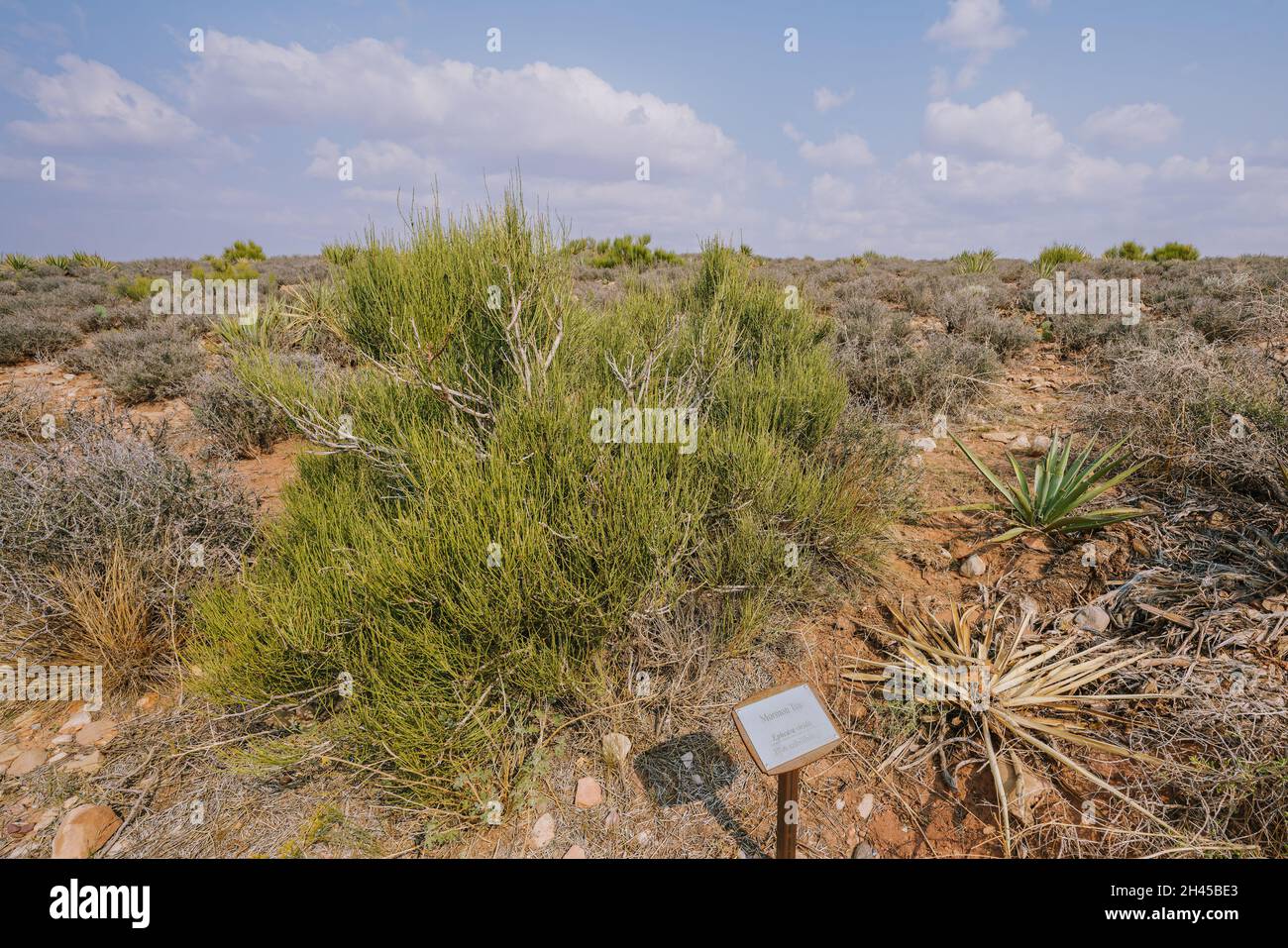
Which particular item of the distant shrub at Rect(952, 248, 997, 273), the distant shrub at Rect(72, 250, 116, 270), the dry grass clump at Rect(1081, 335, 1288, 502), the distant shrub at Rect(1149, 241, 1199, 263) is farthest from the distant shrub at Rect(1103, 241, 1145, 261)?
the distant shrub at Rect(72, 250, 116, 270)

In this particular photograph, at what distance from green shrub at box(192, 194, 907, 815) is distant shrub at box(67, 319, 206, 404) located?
204 inches

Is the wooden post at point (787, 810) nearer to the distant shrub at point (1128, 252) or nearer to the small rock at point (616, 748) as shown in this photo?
the small rock at point (616, 748)

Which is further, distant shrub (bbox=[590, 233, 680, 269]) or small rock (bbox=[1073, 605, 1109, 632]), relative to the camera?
distant shrub (bbox=[590, 233, 680, 269])

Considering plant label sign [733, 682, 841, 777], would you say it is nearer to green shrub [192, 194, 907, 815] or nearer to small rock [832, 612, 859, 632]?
green shrub [192, 194, 907, 815]

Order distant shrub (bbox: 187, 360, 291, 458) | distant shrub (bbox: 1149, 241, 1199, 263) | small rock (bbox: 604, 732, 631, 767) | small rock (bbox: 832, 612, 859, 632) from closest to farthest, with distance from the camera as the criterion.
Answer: small rock (bbox: 604, 732, 631, 767) → small rock (bbox: 832, 612, 859, 632) → distant shrub (bbox: 187, 360, 291, 458) → distant shrub (bbox: 1149, 241, 1199, 263)

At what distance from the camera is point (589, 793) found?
2.47 m

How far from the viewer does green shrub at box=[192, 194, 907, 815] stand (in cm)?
238

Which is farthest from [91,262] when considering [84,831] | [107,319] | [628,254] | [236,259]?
[84,831]

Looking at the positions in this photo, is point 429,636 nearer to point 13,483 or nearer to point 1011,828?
point 1011,828

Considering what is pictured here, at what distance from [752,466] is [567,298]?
1.74 metres

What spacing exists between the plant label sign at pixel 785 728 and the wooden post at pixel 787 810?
6 centimetres

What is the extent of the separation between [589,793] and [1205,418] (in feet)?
16.4

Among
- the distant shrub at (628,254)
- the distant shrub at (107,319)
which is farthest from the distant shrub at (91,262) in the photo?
the distant shrub at (628,254)

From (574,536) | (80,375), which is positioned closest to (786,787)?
(574,536)
